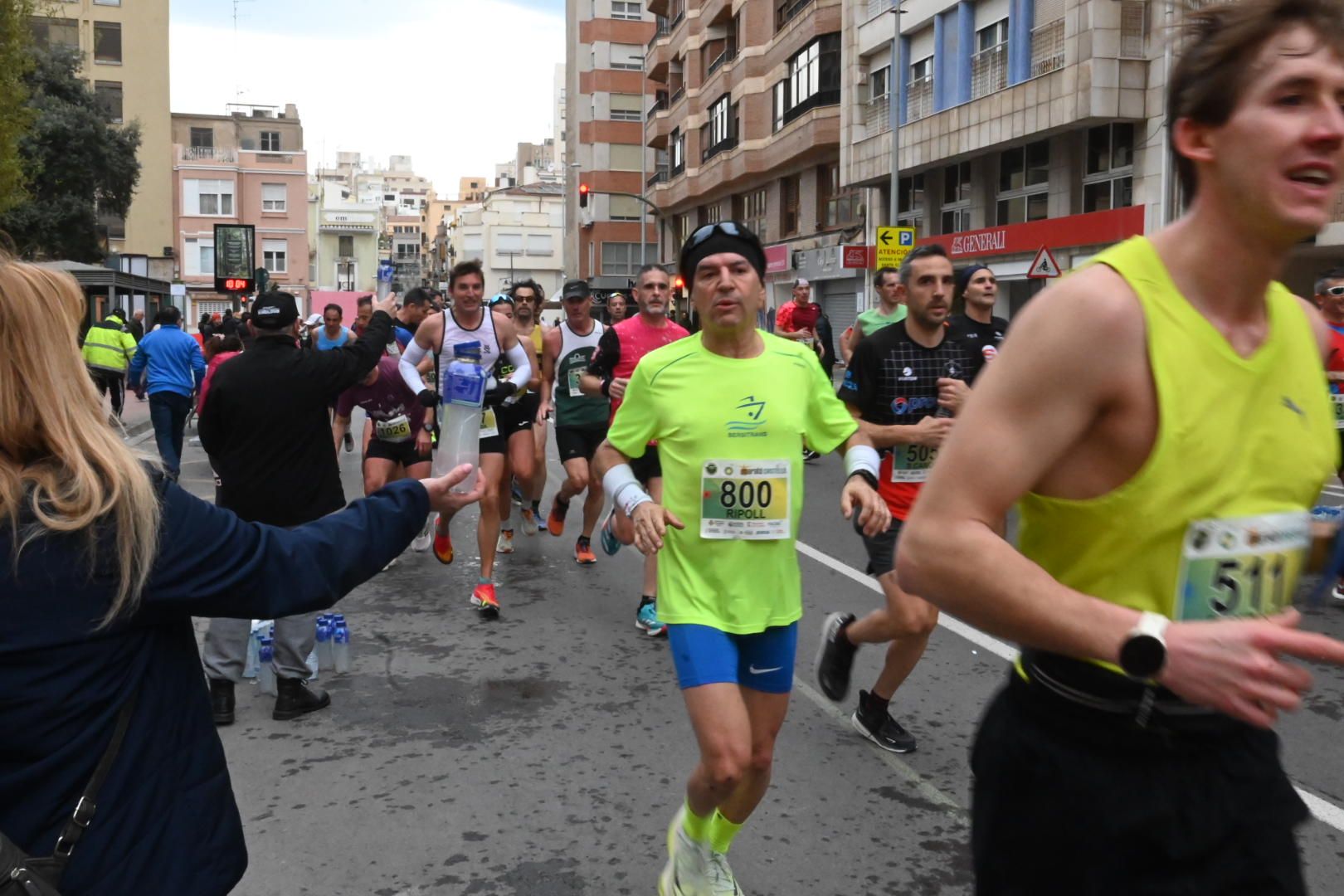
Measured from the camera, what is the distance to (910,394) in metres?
5.42

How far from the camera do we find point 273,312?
570 centimetres

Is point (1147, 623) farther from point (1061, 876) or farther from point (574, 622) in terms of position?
point (574, 622)

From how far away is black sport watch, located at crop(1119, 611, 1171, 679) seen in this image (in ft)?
5.39

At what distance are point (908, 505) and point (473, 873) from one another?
2.36m

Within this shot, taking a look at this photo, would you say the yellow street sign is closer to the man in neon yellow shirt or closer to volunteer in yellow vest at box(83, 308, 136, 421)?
volunteer in yellow vest at box(83, 308, 136, 421)

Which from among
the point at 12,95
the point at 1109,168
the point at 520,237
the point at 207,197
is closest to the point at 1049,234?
the point at 1109,168

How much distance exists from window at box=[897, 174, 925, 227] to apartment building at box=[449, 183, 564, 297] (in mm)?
86101

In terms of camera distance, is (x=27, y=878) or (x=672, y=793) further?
(x=672, y=793)

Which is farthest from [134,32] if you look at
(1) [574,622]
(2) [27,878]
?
(2) [27,878]

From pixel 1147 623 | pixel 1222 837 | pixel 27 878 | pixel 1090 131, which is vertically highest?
pixel 1090 131

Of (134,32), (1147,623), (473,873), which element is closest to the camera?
(1147,623)

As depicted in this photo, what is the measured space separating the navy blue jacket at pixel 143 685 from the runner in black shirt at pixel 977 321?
3.87 m

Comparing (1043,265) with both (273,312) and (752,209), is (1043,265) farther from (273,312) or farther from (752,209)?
(752,209)

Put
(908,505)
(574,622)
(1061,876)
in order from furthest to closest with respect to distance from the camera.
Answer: (574,622)
(908,505)
(1061,876)
